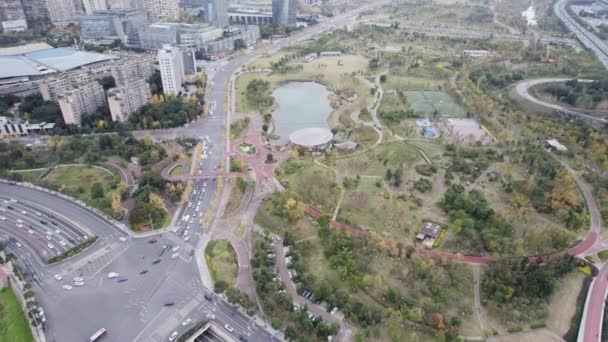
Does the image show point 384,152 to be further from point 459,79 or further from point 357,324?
point 459,79

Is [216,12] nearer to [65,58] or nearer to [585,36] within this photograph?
[65,58]

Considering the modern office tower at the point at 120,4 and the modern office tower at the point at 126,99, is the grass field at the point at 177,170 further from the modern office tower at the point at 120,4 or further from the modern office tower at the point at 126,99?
the modern office tower at the point at 120,4

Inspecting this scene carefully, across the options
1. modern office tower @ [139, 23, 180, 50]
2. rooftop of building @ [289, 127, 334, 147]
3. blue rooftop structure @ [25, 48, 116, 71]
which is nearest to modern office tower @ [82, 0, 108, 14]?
modern office tower @ [139, 23, 180, 50]

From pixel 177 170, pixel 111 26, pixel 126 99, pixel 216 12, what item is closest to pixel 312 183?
pixel 177 170

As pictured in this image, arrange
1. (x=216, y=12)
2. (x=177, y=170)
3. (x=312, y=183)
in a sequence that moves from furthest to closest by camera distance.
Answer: (x=216, y=12)
(x=177, y=170)
(x=312, y=183)

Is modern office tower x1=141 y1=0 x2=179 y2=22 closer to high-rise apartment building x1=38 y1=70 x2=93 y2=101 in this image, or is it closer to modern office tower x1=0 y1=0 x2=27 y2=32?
modern office tower x1=0 y1=0 x2=27 y2=32

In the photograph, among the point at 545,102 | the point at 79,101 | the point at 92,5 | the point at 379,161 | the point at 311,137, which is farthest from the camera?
the point at 92,5
